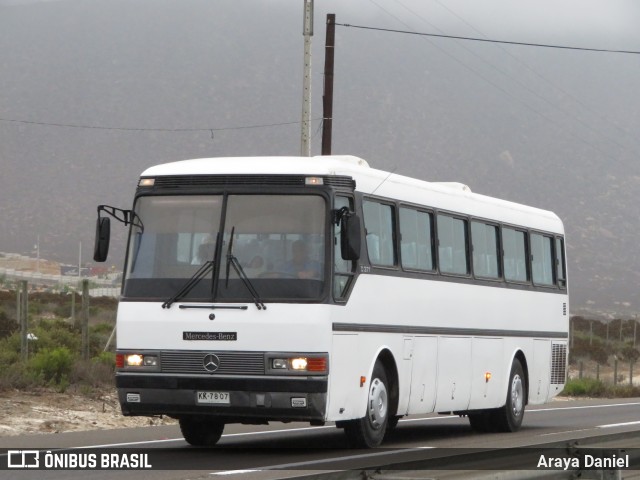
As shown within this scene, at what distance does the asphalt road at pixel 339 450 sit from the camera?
8180mm

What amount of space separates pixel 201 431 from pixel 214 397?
2.04 meters

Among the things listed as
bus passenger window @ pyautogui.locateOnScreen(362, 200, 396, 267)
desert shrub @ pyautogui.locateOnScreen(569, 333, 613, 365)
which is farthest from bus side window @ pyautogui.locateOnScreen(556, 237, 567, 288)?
desert shrub @ pyautogui.locateOnScreen(569, 333, 613, 365)

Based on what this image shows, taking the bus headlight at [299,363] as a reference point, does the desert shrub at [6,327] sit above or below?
above

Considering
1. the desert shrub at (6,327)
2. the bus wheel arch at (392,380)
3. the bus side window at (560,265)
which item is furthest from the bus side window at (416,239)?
the desert shrub at (6,327)

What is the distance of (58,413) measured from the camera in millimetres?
20797

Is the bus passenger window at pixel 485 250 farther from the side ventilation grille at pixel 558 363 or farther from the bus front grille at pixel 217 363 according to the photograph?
the bus front grille at pixel 217 363

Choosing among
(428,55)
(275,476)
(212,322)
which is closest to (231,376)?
(212,322)

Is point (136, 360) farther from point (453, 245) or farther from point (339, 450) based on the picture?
point (453, 245)

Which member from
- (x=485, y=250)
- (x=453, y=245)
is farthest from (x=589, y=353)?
(x=453, y=245)

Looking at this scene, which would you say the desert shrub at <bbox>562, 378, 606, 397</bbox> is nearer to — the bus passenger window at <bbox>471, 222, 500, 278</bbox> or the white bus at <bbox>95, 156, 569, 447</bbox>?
the bus passenger window at <bbox>471, 222, 500, 278</bbox>

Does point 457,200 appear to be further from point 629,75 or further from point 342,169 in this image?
point 629,75

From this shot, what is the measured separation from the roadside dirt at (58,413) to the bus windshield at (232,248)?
4.89 m

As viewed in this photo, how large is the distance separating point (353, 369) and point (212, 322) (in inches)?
63.9

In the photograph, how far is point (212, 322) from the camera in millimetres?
14242
